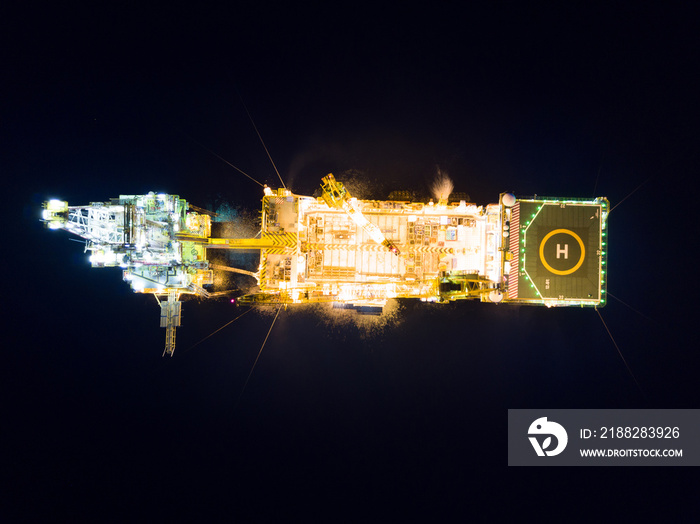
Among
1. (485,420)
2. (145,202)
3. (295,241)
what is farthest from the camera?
(485,420)

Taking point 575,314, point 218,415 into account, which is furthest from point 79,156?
point 575,314

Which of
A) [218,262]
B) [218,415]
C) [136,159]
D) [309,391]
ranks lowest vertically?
[218,415]

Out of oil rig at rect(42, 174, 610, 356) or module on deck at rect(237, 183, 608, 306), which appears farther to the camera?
module on deck at rect(237, 183, 608, 306)

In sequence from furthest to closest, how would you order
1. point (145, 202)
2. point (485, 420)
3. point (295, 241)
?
1. point (485, 420)
2. point (295, 241)
3. point (145, 202)

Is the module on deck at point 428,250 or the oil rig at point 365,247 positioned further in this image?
the module on deck at point 428,250

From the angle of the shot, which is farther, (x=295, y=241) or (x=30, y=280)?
(x=30, y=280)

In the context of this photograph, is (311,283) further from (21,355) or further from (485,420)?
(21,355)

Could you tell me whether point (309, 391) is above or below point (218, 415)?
above
